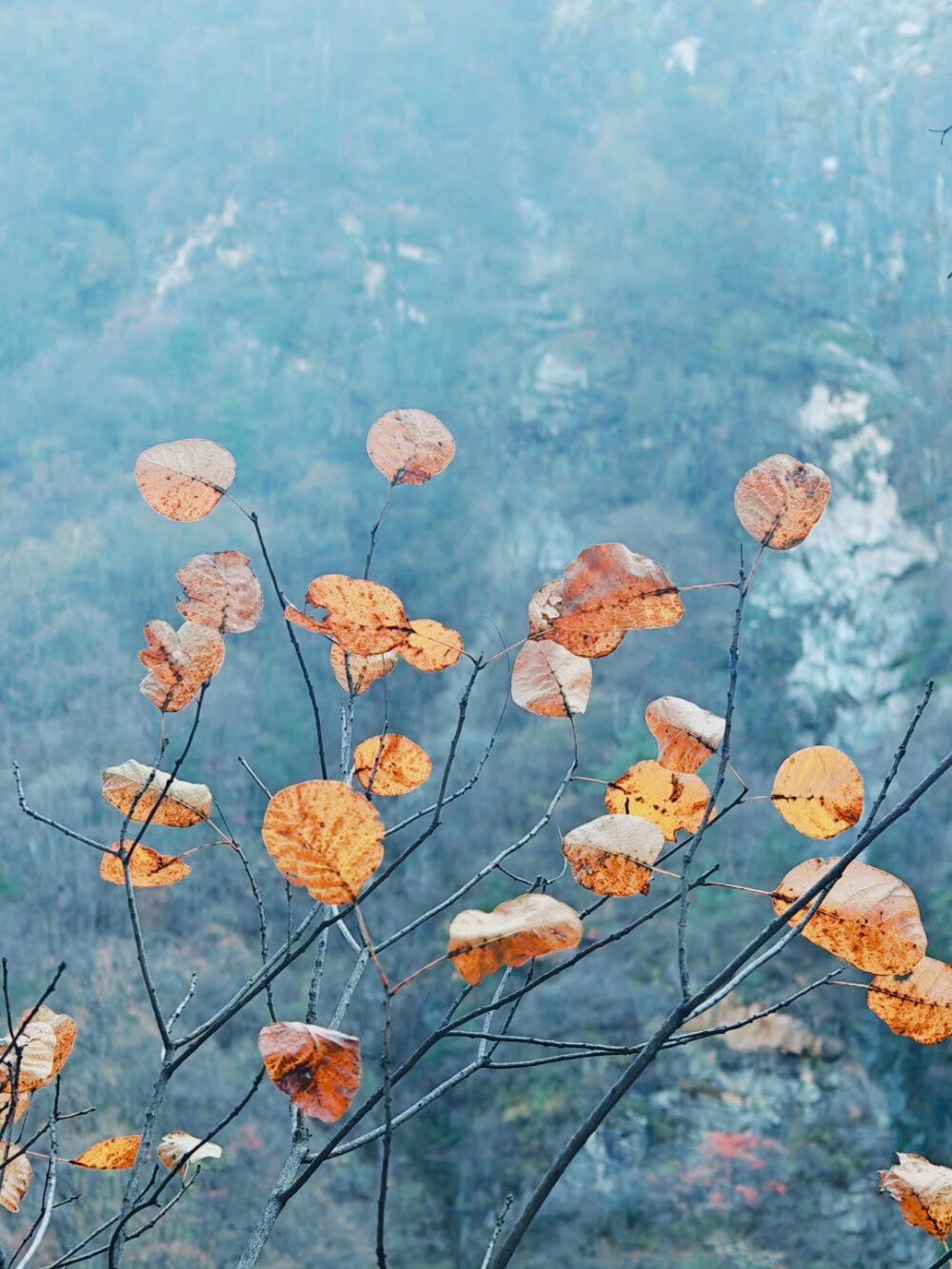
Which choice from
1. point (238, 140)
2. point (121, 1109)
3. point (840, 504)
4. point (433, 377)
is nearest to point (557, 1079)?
point (121, 1109)

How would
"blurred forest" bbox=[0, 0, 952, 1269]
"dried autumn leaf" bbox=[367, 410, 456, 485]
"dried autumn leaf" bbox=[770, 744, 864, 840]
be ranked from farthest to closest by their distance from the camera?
"blurred forest" bbox=[0, 0, 952, 1269] → "dried autumn leaf" bbox=[367, 410, 456, 485] → "dried autumn leaf" bbox=[770, 744, 864, 840]

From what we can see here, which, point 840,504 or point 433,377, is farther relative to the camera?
point 433,377

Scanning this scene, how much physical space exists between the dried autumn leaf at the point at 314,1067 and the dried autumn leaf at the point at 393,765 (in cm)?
19

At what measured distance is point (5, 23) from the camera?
27.8ft

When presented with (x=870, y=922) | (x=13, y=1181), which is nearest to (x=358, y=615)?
(x=870, y=922)

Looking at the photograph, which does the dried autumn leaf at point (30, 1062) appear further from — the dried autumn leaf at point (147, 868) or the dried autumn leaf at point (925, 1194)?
the dried autumn leaf at point (925, 1194)

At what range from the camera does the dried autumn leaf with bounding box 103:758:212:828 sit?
527mm

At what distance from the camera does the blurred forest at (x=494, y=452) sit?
2.94 meters

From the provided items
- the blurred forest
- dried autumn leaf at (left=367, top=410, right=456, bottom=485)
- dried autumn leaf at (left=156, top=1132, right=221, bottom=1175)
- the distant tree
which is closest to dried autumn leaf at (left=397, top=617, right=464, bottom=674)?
the distant tree

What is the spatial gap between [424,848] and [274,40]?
7.84 meters

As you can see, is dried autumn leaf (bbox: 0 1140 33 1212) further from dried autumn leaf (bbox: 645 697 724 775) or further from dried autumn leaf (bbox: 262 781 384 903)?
dried autumn leaf (bbox: 645 697 724 775)

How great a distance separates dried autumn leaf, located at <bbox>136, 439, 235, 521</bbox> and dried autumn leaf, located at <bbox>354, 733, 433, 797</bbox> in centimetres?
17

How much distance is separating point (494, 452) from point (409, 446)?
491 centimetres

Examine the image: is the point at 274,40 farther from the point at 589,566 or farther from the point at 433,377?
the point at 589,566
